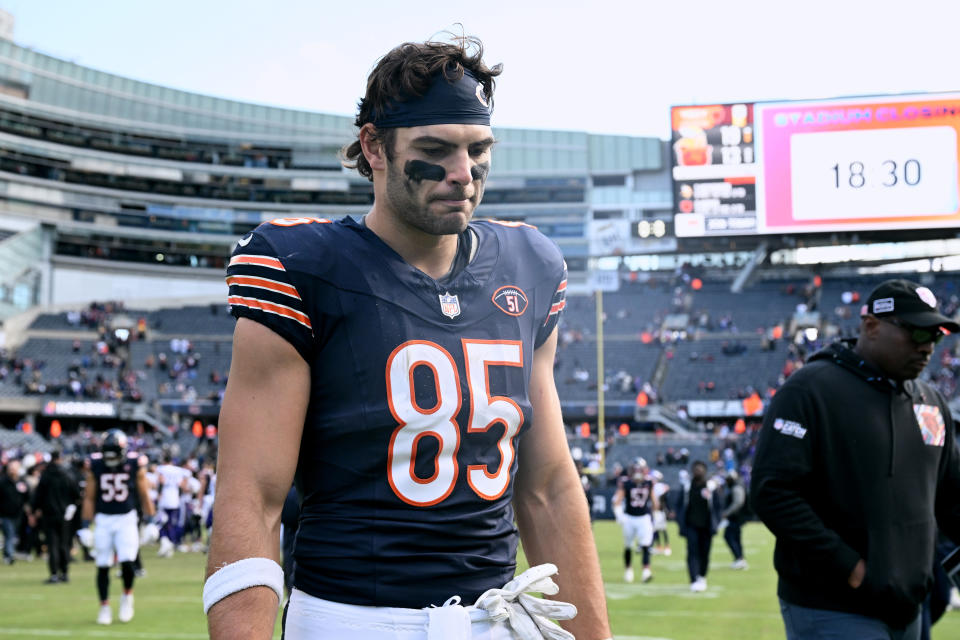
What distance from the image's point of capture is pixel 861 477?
3.82m

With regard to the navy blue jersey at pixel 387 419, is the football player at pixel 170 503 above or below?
below

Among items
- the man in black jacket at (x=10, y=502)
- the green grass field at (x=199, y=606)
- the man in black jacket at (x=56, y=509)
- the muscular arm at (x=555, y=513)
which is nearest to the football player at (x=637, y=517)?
the green grass field at (x=199, y=606)

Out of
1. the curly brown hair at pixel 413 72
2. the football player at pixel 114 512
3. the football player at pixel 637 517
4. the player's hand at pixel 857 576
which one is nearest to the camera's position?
the curly brown hair at pixel 413 72

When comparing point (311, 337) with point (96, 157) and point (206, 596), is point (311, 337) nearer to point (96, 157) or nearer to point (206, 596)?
point (206, 596)

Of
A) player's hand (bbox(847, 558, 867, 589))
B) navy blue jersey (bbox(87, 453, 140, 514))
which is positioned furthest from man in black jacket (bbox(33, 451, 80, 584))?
player's hand (bbox(847, 558, 867, 589))

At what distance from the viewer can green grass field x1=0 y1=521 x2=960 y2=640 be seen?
32.0 ft

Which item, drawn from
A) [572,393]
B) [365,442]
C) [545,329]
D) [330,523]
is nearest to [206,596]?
[330,523]

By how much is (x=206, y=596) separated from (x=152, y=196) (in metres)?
67.9

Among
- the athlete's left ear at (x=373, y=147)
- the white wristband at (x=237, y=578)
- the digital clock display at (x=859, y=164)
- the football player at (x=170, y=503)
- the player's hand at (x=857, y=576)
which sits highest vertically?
the digital clock display at (x=859, y=164)

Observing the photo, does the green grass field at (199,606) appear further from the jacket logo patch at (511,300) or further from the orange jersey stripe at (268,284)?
the orange jersey stripe at (268,284)

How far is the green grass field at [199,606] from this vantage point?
9.75 meters

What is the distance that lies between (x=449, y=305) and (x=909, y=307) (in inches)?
96.0

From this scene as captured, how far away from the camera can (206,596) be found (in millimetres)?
1981

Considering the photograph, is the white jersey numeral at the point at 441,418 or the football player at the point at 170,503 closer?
the white jersey numeral at the point at 441,418
